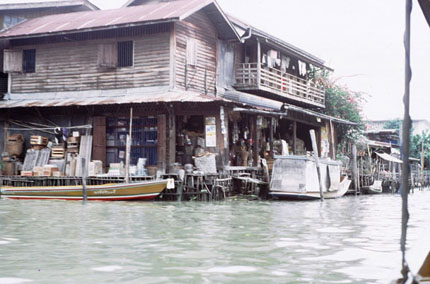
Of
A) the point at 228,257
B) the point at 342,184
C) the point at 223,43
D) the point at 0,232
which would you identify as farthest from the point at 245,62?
the point at 228,257

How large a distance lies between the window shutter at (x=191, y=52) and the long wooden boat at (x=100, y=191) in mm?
5029

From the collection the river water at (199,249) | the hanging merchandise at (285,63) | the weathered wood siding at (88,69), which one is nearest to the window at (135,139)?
the weathered wood siding at (88,69)

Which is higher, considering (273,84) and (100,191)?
(273,84)

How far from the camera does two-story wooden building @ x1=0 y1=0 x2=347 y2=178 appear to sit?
1742cm

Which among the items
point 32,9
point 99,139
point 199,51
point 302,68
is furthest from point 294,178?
point 32,9

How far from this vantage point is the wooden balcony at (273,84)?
828 inches

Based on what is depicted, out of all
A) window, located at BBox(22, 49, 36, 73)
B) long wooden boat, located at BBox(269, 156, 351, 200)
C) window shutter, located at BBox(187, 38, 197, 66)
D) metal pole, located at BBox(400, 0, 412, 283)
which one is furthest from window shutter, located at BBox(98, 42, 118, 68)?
metal pole, located at BBox(400, 0, 412, 283)

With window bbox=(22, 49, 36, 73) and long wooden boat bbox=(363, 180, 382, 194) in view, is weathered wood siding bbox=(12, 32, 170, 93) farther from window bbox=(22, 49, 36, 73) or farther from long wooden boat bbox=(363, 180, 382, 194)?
long wooden boat bbox=(363, 180, 382, 194)

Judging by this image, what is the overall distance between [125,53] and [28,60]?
4.22m

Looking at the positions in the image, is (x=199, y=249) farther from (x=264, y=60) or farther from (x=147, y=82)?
(x=264, y=60)

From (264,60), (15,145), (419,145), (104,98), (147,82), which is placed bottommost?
(15,145)

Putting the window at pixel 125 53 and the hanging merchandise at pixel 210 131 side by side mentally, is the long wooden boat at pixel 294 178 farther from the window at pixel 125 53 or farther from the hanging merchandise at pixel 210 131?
the window at pixel 125 53

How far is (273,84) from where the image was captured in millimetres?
24031

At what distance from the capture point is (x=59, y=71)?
765 inches
